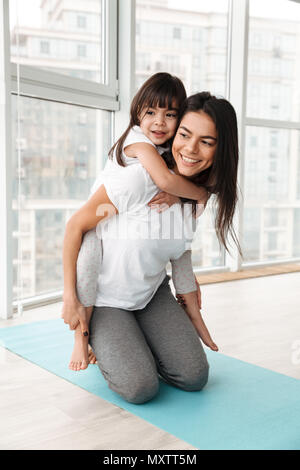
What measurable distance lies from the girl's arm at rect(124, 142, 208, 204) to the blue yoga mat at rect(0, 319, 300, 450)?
0.67m

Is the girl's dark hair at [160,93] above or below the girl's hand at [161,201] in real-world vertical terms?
above

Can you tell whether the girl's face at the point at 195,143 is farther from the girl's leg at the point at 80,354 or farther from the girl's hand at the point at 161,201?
the girl's leg at the point at 80,354

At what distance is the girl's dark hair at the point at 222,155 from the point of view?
1573mm

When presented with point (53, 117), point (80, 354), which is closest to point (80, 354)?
point (80, 354)

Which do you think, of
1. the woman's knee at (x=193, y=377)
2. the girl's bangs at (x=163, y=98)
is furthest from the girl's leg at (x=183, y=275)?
the girl's bangs at (x=163, y=98)

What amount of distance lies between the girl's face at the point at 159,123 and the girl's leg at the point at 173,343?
0.59 metres

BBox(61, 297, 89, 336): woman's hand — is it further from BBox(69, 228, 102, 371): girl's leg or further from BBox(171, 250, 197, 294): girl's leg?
BBox(171, 250, 197, 294): girl's leg

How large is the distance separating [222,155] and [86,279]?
61cm

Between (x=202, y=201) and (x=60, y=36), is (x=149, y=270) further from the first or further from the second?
(x=60, y=36)

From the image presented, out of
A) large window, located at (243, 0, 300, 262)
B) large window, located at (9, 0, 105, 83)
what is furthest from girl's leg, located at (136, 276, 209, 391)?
large window, located at (243, 0, 300, 262)

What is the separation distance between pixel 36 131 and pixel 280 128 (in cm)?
230

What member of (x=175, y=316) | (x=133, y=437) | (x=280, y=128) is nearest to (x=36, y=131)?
(x=175, y=316)

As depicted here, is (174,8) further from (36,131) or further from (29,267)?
(29,267)

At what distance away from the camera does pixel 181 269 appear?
187 centimetres
